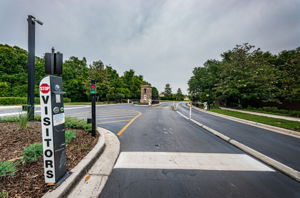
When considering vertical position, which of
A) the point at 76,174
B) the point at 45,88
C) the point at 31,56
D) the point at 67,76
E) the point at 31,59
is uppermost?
the point at 67,76

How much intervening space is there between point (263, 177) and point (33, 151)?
4.99 m

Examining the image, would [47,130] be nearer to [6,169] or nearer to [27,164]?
[6,169]

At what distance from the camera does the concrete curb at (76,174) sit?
1678 millimetres

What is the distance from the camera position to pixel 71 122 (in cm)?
484

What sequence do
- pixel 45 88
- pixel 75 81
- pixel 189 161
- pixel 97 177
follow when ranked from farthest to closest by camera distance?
pixel 75 81 → pixel 189 161 → pixel 97 177 → pixel 45 88

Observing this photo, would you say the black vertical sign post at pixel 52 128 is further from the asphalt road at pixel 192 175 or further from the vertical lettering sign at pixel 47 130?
the asphalt road at pixel 192 175

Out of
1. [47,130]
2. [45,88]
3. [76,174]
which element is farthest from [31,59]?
[76,174]

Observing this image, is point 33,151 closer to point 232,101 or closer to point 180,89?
point 232,101

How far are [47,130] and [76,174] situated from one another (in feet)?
3.25

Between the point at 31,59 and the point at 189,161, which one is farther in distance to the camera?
the point at 31,59

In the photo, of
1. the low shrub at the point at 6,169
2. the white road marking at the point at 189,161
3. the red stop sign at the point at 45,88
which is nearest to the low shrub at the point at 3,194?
the low shrub at the point at 6,169

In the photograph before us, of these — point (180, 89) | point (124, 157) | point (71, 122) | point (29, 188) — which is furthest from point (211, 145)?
point (180, 89)

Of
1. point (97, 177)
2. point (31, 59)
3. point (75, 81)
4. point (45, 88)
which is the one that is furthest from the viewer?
point (75, 81)

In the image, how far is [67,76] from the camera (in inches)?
1126
